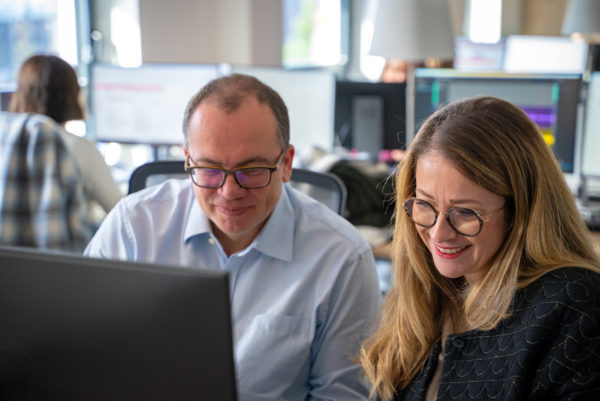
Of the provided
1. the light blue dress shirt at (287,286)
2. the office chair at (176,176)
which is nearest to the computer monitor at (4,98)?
the office chair at (176,176)

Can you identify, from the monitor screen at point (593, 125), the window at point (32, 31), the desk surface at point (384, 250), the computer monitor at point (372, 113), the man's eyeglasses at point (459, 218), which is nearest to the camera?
the man's eyeglasses at point (459, 218)

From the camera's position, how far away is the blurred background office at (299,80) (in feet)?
8.23

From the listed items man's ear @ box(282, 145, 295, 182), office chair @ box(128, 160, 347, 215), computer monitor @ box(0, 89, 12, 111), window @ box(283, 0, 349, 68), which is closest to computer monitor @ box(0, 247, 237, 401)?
man's ear @ box(282, 145, 295, 182)

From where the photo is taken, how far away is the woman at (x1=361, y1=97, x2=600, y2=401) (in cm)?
97

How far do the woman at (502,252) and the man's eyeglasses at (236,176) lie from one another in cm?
27

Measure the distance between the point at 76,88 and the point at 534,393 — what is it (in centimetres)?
218

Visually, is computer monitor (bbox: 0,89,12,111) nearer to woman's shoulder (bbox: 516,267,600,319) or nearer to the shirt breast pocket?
the shirt breast pocket

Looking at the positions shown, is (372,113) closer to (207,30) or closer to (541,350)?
(207,30)

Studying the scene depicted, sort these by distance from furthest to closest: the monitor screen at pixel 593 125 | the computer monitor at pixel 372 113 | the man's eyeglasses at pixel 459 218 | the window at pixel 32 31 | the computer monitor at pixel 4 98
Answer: the window at pixel 32 31
the computer monitor at pixel 4 98
the computer monitor at pixel 372 113
the monitor screen at pixel 593 125
the man's eyeglasses at pixel 459 218

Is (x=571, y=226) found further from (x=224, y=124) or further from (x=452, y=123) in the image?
(x=224, y=124)

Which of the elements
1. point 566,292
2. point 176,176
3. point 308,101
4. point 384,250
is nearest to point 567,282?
point 566,292

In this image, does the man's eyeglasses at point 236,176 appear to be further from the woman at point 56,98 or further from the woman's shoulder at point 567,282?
the woman at point 56,98

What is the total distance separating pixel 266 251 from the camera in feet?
4.32

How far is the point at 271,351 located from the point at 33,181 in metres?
1.36
